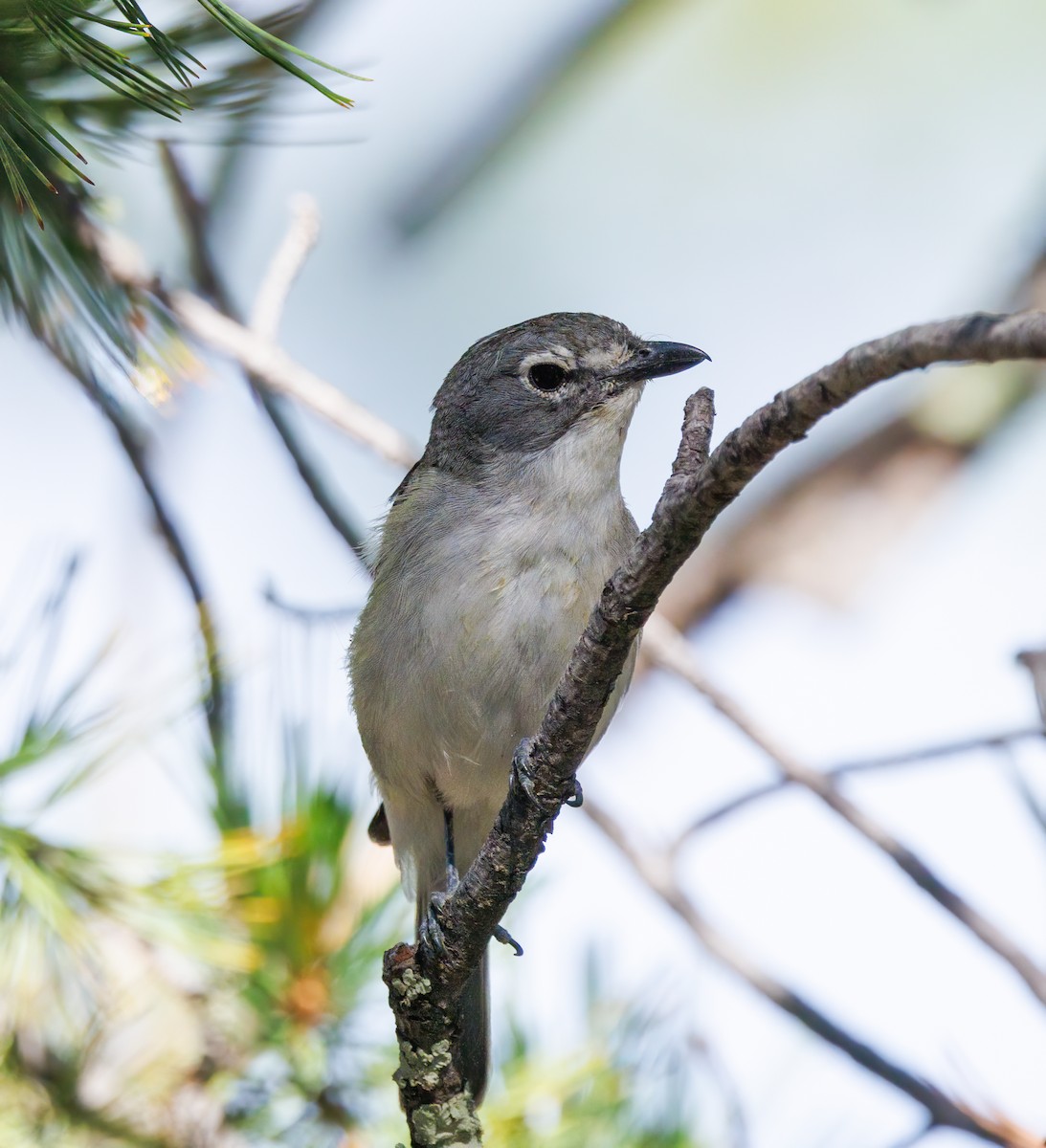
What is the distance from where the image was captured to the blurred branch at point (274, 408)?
500cm

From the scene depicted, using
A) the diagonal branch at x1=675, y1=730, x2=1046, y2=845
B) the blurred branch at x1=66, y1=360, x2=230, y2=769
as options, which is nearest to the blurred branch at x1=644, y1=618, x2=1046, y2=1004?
the diagonal branch at x1=675, y1=730, x2=1046, y2=845

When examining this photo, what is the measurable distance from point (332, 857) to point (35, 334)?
1.72 metres

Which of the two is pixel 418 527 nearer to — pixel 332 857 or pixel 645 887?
pixel 332 857

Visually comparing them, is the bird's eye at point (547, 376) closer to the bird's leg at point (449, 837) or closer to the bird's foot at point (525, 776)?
the bird's leg at point (449, 837)

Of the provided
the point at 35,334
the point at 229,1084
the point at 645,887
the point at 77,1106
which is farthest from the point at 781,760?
the point at 35,334

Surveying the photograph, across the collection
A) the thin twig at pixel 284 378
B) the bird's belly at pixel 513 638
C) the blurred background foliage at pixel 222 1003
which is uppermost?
the thin twig at pixel 284 378

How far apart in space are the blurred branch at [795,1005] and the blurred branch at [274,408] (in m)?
1.38

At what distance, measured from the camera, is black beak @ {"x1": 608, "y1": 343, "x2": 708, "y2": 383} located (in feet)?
14.5

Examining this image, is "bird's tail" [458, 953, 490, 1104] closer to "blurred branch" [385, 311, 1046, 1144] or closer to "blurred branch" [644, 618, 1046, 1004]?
"blurred branch" [385, 311, 1046, 1144]

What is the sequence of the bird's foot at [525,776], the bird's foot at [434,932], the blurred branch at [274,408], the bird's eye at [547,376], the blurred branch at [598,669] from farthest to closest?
the blurred branch at [274,408] → the bird's eye at [547,376] → the bird's foot at [434,932] → the bird's foot at [525,776] → the blurred branch at [598,669]

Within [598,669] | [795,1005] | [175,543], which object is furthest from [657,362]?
→ [795,1005]

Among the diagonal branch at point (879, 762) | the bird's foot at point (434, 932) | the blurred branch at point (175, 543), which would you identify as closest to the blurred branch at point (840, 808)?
the diagonal branch at point (879, 762)

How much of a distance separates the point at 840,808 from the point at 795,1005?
0.65 m

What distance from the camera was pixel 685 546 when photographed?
2.36 meters
